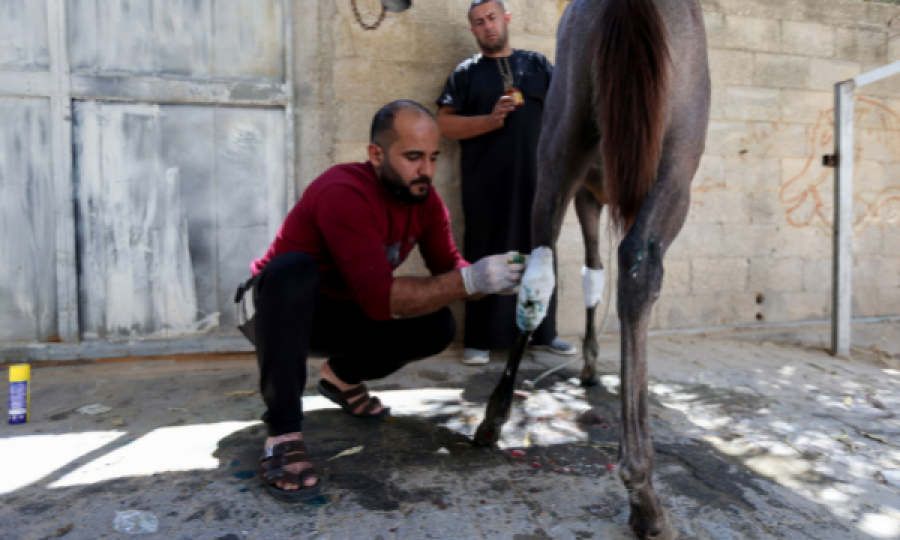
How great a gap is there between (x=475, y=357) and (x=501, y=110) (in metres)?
1.36

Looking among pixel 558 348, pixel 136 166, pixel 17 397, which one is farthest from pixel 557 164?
pixel 136 166

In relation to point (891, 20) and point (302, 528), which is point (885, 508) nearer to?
point (302, 528)

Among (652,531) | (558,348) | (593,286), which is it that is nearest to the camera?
(652,531)

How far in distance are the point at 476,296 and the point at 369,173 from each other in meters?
0.56

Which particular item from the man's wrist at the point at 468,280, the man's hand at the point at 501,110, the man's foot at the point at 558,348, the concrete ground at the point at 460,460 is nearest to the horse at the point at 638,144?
the man's wrist at the point at 468,280

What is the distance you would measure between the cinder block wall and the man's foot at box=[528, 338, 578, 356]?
0.35 metres

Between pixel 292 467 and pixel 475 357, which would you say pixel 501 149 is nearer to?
pixel 475 357

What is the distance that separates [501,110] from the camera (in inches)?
127

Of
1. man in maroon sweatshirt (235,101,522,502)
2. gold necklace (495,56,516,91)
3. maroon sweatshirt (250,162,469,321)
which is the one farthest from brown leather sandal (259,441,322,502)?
gold necklace (495,56,516,91)

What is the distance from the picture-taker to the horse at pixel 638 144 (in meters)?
1.55

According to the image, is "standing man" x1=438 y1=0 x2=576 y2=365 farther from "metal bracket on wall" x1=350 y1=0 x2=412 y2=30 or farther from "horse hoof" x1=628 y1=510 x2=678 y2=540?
"horse hoof" x1=628 y1=510 x2=678 y2=540

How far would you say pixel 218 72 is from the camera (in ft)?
11.3

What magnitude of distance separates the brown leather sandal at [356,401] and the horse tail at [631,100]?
122 cm

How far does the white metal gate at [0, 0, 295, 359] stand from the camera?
328 centimetres
